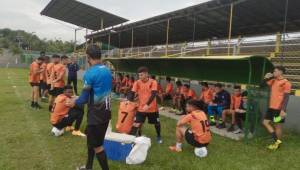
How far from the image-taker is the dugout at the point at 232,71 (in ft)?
28.8

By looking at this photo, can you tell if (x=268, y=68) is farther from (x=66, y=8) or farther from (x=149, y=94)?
(x=66, y=8)

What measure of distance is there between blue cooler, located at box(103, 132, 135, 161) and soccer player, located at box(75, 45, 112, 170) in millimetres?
1205

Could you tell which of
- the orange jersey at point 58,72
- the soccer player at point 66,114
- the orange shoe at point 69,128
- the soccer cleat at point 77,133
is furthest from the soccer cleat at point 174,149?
the orange jersey at point 58,72

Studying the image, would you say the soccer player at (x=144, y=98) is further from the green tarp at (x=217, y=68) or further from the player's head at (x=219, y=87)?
the player's head at (x=219, y=87)

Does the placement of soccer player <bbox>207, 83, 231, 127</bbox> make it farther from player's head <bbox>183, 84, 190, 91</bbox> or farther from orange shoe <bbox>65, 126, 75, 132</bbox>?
orange shoe <bbox>65, 126, 75, 132</bbox>

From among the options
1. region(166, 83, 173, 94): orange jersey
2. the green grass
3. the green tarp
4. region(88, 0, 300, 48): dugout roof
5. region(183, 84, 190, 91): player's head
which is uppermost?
region(88, 0, 300, 48): dugout roof

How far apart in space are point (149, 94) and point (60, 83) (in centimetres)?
473

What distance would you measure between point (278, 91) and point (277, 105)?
33 cm

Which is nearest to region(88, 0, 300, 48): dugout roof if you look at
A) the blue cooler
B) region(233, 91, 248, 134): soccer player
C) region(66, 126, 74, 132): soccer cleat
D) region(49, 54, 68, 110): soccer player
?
region(233, 91, 248, 134): soccer player

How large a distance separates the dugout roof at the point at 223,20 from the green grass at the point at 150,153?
6269 millimetres

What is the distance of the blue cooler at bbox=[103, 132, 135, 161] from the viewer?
6.45 meters

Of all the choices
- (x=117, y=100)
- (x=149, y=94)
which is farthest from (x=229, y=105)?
(x=117, y=100)

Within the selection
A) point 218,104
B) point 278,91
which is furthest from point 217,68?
point 278,91

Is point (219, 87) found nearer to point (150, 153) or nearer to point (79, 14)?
point (150, 153)
